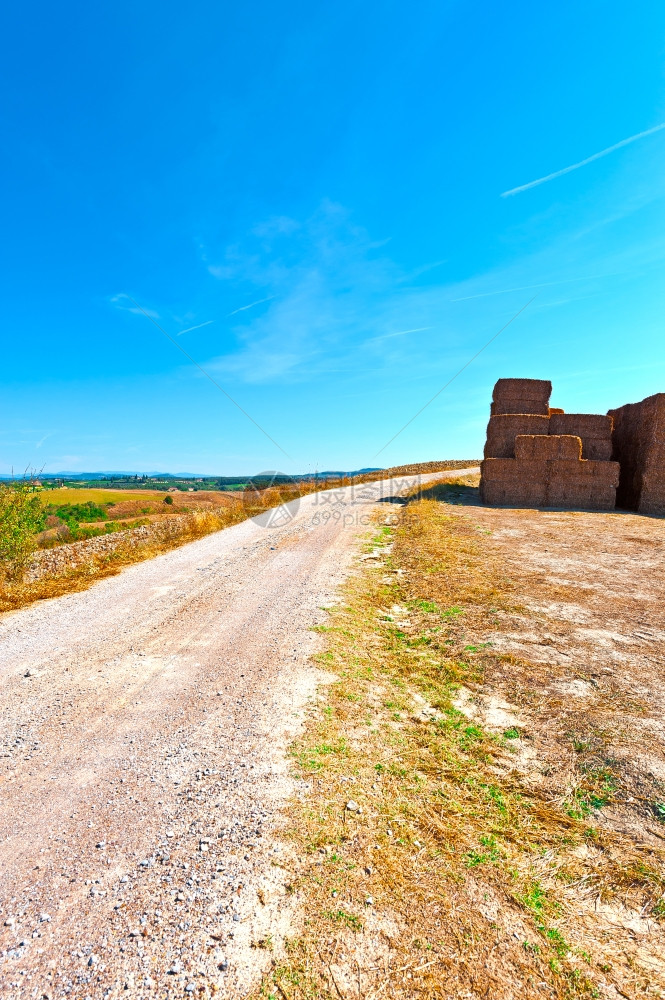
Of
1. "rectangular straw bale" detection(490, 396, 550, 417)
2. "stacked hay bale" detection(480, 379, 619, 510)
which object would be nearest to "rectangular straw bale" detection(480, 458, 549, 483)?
"stacked hay bale" detection(480, 379, 619, 510)

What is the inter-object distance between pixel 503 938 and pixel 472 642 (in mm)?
3443

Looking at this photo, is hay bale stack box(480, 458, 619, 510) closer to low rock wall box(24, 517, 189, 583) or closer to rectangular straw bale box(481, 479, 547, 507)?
rectangular straw bale box(481, 479, 547, 507)

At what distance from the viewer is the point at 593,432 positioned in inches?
729

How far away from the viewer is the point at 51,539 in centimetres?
1563

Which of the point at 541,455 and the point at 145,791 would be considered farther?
the point at 541,455

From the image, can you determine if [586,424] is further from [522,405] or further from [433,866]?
[433,866]

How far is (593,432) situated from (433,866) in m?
20.6

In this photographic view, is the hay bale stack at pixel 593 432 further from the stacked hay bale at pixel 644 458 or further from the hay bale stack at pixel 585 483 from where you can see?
the hay bale stack at pixel 585 483

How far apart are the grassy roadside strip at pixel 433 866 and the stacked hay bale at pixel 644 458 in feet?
53.3

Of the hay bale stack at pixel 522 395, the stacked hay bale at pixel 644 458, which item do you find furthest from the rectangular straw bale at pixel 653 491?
the hay bale stack at pixel 522 395

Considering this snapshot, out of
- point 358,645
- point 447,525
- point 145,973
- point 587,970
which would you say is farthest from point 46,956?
point 447,525

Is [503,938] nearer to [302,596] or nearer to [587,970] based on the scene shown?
[587,970]

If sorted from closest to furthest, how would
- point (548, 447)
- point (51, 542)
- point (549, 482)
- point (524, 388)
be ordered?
point (51, 542) < point (548, 447) < point (549, 482) < point (524, 388)

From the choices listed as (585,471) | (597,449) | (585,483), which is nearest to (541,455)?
(585,471)
